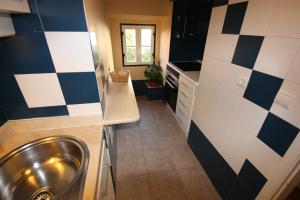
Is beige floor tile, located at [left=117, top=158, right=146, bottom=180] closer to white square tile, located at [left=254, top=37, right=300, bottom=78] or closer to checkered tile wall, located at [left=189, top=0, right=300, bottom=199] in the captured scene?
checkered tile wall, located at [left=189, top=0, right=300, bottom=199]

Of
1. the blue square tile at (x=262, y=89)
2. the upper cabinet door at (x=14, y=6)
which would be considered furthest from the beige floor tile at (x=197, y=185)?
the upper cabinet door at (x=14, y=6)

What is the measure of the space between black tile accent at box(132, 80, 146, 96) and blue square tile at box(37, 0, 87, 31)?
2.77 meters

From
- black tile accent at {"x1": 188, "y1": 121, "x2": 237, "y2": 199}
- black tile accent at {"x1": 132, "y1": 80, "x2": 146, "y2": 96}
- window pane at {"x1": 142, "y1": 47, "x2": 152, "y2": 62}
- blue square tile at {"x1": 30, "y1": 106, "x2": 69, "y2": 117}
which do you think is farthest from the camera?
black tile accent at {"x1": 132, "y1": 80, "x2": 146, "y2": 96}

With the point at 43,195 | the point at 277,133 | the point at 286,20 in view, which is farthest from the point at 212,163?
the point at 43,195

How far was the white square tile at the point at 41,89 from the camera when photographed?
90 cm

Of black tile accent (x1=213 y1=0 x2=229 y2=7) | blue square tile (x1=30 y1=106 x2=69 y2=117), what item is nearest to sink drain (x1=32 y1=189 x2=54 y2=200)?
blue square tile (x1=30 y1=106 x2=69 y2=117)

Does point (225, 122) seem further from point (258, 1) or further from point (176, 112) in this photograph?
point (176, 112)

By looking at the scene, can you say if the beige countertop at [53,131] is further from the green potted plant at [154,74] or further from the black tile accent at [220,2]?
the green potted plant at [154,74]

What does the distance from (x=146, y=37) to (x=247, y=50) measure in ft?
8.55

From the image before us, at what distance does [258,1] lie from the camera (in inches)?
37.1

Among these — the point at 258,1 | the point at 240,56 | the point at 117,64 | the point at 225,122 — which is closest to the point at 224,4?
the point at 258,1

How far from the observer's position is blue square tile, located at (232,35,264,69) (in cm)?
98

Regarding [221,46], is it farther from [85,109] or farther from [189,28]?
[189,28]

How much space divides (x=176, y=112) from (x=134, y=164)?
121cm
